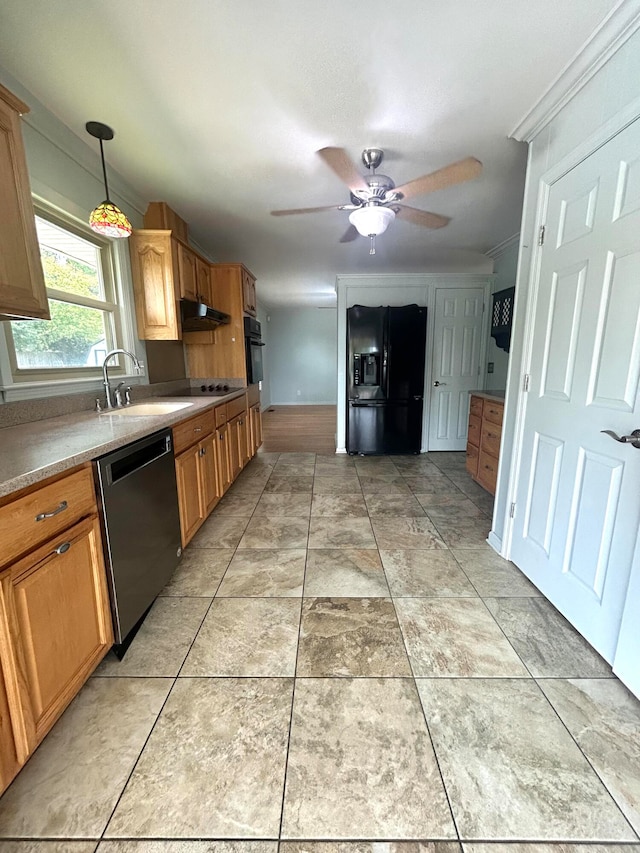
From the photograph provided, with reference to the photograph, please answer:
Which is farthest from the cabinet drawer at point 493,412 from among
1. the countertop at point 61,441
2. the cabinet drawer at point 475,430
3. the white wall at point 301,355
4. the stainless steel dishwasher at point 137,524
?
the white wall at point 301,355

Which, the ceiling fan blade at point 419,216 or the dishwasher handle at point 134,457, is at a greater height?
the ceiling fan blade at point 419,216

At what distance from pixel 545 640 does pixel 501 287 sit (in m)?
3.82

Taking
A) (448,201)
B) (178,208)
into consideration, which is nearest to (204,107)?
(178,208)

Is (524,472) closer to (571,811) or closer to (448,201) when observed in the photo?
(571,811)

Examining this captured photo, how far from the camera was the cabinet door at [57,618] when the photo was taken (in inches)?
37.2

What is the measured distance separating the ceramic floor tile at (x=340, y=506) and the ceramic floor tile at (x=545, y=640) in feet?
3.89

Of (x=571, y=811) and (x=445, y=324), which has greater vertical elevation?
(x=445, y=324)

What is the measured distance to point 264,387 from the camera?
Answer: 8.20 meters

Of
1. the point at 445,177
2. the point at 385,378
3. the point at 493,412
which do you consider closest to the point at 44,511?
the point at 445,177

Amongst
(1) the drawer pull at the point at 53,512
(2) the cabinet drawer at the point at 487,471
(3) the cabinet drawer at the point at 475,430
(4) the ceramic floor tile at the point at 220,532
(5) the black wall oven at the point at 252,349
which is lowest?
(4) the ceramic floor tile at the point at 220,532

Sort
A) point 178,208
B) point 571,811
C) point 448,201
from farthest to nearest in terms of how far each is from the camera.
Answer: point 178,208, point 448,201, point 571,811

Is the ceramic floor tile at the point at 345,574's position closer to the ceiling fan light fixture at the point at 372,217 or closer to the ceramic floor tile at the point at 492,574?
the ceramic floor tile at the point at 492,574

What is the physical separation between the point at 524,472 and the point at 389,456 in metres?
2.54

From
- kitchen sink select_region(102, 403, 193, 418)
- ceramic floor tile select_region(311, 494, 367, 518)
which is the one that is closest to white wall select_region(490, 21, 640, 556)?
ceramic floor tile select_region(311, 494, 367, 518)
